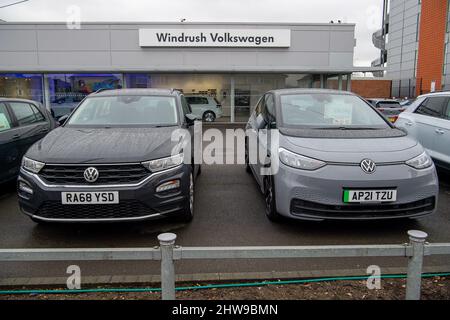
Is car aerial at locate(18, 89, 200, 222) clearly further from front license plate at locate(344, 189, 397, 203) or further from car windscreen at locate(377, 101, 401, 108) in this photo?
car windscreen at locate(377, 101, 401, 108)

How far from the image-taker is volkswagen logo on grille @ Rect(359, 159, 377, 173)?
4.14m

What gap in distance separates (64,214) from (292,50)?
19.6 m

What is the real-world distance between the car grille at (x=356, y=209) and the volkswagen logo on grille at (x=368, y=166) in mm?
361

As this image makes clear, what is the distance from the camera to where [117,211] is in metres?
4.07

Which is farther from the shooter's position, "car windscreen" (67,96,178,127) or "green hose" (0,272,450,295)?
"car windscreen" (67,96,178,127)

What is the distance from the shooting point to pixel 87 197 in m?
3.97

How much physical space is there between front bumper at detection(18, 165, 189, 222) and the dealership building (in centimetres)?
1711

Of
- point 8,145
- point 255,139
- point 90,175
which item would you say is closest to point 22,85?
point 8,145

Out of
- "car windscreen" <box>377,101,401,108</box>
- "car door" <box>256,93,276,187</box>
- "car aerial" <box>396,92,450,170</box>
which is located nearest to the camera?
"car door" <box>256,93,276,187</box>

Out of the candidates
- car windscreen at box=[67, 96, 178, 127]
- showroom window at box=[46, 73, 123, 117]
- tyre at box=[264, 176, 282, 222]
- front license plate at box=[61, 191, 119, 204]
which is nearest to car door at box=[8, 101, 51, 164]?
car windscreen at box=[67, 96, 178, 127]

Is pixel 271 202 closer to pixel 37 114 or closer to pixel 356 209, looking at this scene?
pixel 356 209

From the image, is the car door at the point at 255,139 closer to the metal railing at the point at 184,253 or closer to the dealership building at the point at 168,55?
the metal railing at the point at 184,253

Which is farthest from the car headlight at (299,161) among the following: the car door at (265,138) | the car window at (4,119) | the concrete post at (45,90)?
the concrete post at (45,90)

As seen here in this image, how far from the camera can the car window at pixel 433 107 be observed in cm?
684
